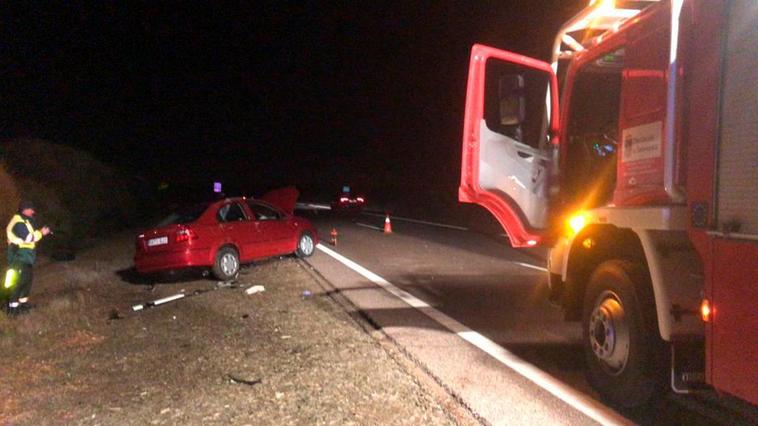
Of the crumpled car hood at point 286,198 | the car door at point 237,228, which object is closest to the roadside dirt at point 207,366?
the car door at point 237,228

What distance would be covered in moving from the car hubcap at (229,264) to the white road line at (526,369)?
336 cm

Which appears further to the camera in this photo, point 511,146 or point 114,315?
Result: point 114,315

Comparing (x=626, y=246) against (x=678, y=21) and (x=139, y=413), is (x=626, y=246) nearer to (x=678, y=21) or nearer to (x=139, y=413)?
(x=678, y=21)

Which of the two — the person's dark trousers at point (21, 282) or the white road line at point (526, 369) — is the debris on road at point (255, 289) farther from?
the person's dark trousers at point (21, 282)

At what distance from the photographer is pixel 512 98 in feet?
17.8

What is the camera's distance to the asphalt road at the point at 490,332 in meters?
4.70

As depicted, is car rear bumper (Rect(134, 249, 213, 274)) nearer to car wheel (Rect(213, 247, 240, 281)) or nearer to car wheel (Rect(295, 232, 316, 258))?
car wheel (Rect(213, 247, 240, 281))

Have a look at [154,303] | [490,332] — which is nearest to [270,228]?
[154,303]

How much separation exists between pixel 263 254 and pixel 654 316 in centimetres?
910

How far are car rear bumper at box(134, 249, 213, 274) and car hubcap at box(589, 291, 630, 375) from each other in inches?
293

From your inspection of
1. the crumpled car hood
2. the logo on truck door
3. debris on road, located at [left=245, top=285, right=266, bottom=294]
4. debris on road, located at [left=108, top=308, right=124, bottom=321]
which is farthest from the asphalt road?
the crumpled car hood

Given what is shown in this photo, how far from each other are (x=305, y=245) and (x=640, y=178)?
10304 millimetres

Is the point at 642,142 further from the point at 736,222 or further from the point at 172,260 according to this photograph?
the point at 172,260

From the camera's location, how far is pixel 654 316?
14.3ft
